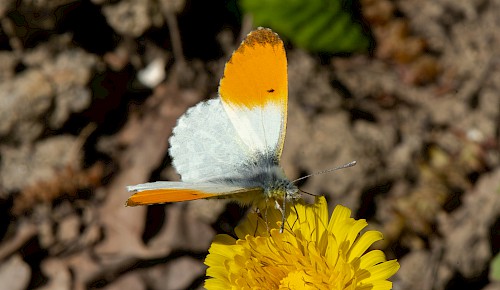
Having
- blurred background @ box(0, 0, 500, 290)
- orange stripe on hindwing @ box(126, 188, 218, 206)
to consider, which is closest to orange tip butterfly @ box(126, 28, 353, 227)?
orange stripe on hindwing @ box(126, 188, 218, 206)

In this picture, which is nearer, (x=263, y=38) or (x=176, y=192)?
(x=176, y=192)

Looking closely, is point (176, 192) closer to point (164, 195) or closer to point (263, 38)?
point (164, 195)

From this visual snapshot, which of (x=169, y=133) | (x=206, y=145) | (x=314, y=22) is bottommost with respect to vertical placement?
(x=206, y=145)

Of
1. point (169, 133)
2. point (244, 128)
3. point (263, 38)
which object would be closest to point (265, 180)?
point (244, 128)

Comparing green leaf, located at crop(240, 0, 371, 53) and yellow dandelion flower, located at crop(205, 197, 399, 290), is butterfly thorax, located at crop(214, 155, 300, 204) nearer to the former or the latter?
yellow dandelion flower, located at crop(205, 197, 399, 290)

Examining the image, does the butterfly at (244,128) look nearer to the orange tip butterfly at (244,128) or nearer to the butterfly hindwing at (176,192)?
the orange tip butterfly at (244,128)

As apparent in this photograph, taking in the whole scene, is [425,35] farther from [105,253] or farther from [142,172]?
[105,253]

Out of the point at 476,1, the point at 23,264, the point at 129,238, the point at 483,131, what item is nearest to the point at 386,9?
the point at 476,1
